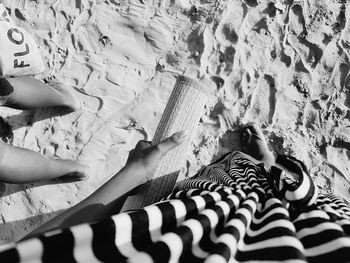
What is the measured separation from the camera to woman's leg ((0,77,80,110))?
159 centimetres

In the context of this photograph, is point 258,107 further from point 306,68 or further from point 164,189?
point 164,189

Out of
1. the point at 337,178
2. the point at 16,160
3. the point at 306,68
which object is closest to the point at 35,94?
the point at 16,160

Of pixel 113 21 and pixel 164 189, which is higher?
pixel 113 21

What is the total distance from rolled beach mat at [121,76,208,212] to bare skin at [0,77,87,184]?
19.6 inches

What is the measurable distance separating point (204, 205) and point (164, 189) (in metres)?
0.45

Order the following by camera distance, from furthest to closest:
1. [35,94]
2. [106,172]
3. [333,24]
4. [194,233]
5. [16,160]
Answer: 1. [333,24]
2. [106,172]
3. [35,94]
4. [16,160]
5. [194,233]

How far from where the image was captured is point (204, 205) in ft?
2.89

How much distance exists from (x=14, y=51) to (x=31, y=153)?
501 mm

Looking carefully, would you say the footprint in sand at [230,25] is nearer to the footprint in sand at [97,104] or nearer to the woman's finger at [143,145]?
the footprint in sand at [97,104]

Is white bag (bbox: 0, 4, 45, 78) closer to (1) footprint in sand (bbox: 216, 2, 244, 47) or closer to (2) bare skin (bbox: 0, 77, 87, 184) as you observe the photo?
(2) bare skin (bbox: 0, 77, 87, 184)

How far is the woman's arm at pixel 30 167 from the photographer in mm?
1477

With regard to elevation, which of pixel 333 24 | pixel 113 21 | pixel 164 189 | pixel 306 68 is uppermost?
pixel 333 24

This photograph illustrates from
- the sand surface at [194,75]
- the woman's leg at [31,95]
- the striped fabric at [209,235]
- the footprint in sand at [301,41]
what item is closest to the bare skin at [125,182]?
the striped fabric at [209,235]

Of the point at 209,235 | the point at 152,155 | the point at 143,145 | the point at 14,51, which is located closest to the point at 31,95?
the point at 14,51
